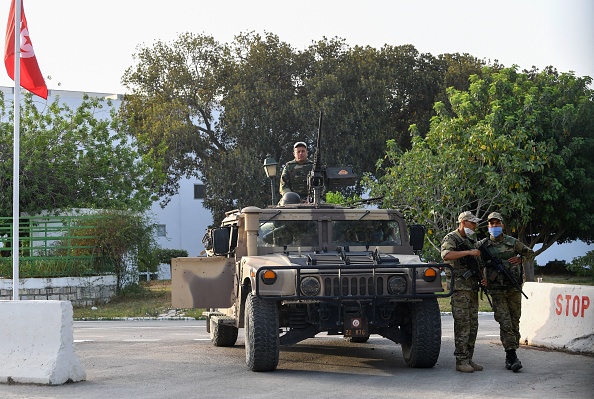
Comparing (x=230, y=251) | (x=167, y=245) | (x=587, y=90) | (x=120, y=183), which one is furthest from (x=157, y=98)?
(x=230, y=251)

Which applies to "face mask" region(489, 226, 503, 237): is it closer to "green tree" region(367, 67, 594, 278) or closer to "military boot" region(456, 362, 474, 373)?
"military boot" region(456, 362, 474, 373)

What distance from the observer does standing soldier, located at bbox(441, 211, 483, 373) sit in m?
10.8

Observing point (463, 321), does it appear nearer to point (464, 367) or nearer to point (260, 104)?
point (464, 367)

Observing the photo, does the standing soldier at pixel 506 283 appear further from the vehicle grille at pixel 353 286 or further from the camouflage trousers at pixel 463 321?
the vehicle grille at pixel 353 286

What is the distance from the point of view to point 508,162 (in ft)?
96.4

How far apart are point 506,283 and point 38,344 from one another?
4999 mm

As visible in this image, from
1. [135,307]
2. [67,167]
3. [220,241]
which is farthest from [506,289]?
[67,167]

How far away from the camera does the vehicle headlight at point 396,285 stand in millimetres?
10453

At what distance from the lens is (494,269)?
433 inches

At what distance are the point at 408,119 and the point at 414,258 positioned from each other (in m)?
36.4

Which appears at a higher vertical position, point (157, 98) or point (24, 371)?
point (157, 98)

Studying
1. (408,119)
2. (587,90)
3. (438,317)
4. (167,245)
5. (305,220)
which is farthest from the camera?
(167,245)

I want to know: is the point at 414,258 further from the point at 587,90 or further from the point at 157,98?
the point at 157,98

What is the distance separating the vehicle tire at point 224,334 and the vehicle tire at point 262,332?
2.84 meters
